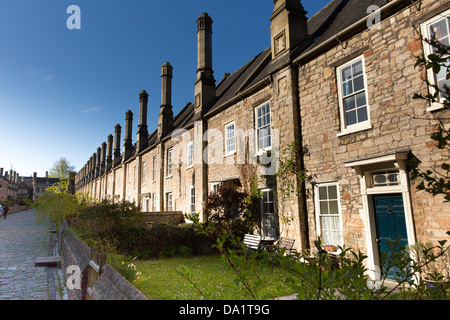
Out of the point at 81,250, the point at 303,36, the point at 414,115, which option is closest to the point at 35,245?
the point at 81,250

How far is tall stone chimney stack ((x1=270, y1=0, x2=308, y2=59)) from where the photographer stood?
422 inches

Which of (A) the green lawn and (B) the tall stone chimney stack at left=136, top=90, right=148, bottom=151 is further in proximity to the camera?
(B) the tall stone chimney stack at left=136, top=90, right=148, bottom=151

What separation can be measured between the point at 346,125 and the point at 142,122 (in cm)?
2516

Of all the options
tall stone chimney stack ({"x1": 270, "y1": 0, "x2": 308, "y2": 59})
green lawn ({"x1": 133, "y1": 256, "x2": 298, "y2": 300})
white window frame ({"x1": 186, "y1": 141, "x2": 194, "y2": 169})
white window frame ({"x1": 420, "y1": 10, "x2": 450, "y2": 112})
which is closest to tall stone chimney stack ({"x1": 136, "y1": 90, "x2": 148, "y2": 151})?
white window frame ({"x1": 186, "y1": 141, "x2": 194, "y2": 169})

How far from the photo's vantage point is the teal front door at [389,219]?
693 centimetres

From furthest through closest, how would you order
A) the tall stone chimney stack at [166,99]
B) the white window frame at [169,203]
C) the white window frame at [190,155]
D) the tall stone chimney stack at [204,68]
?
1. the tall stone chimney stack at [166,99]
2. the white window frame at [169,203]
3. the white window frame at [190,155]
4. the tall stone chimney stack at [204,68]

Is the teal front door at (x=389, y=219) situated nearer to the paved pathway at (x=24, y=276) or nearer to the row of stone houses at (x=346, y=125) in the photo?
the row of stone houses at (x=346, y=125)

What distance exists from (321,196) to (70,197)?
13204 mm

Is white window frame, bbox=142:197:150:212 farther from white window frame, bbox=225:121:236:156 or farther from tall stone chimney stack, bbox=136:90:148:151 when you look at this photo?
white window frame, bbox=225:121:236:156

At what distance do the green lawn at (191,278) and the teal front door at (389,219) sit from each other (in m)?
2.81

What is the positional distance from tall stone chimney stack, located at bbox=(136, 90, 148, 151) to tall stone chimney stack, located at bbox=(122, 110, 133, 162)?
472 centimetres

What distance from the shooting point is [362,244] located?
7555 millimetres

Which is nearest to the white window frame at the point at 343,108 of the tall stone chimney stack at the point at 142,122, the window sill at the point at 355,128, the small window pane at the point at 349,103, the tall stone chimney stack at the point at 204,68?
the window sill at the point at 355,128

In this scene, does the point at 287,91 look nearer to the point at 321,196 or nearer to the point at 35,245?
the point at 321,196
